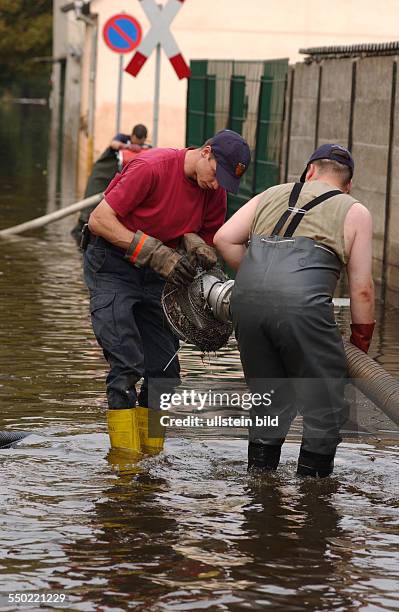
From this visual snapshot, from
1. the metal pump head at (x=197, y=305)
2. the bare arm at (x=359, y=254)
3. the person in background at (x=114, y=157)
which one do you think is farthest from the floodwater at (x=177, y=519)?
the person in background at (x=114, y=157)

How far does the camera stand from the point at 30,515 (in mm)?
6363

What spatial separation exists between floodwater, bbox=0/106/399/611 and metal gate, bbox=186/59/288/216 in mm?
8246

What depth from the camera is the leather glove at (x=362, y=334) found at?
22.1 feet

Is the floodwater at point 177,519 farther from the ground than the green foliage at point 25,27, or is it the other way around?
the green foliage at point 25,27

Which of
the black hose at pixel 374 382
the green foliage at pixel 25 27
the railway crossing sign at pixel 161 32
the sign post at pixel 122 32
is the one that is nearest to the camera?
the black hose at pixel 374 382

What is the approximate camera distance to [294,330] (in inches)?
255

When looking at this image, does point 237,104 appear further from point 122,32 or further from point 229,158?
point 229,158

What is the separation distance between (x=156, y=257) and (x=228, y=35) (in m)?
28.8

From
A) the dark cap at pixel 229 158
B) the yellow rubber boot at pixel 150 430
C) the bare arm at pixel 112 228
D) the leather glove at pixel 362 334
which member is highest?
the dark cap at pixel 229 158

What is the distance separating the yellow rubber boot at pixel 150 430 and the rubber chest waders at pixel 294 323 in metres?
1.05

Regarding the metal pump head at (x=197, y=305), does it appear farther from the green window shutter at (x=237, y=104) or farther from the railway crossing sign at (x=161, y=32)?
the green window shutter at (x=237, y=104)

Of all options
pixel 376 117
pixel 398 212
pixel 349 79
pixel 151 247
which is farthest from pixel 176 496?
pixel 349 79

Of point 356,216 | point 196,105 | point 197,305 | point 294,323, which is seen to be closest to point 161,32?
point 196,105

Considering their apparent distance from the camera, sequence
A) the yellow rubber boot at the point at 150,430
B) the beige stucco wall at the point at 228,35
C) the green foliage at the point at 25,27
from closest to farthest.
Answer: the yellow rubber boot at the point at 150,430 < the beige stucco wall at the point at 228,35 < the green foliage at the point at 25,27
